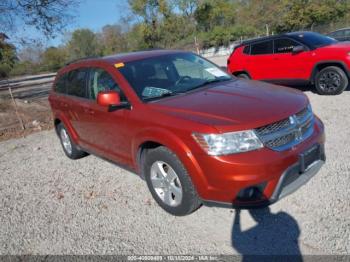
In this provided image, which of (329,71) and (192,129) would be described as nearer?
(192,129)

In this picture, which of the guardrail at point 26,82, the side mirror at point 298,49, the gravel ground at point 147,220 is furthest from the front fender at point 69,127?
the guardrail at point 26,82

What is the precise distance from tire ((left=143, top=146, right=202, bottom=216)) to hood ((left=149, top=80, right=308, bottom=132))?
0.47 metres

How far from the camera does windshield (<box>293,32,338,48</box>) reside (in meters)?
7.72

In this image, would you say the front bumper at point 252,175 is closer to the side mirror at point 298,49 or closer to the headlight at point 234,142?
the headlight at point 234,142

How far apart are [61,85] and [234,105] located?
3546 millimetres

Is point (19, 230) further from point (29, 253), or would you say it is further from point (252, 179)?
point (252, 179)

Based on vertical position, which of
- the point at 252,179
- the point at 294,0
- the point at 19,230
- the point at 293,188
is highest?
the point at 294,0

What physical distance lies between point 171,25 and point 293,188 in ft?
174

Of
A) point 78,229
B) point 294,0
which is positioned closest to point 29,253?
point 78,229

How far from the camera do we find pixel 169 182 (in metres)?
3.28

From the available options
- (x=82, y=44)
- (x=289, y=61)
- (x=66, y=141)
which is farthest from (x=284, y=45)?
(x=82, y=44)

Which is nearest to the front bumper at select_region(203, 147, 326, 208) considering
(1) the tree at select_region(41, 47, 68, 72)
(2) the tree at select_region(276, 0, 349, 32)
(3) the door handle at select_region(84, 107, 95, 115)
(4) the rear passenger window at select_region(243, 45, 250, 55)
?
(3) the door handle at select_region(84, 107, 95, 115)

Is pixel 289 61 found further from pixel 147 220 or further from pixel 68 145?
pixel 147 220

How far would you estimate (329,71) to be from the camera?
7.42 m
